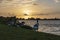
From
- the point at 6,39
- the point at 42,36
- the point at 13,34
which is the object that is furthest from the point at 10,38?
the point at 42,36

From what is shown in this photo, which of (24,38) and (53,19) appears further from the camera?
(53,19)

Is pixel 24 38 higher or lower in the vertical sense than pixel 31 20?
higher

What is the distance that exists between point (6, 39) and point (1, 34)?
646 mm

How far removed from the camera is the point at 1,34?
6469 millimetres

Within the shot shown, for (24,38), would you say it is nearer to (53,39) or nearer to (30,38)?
(30,38)

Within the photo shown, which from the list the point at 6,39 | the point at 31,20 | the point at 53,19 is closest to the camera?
the point at 6,39

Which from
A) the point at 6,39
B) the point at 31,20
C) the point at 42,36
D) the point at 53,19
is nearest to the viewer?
the point at 6,39

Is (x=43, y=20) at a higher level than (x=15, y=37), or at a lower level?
lower

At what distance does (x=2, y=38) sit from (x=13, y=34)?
65cm

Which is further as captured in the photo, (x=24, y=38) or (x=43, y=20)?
(x=43, y=20)

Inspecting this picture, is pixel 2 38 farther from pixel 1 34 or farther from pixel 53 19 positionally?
pixel 53 19

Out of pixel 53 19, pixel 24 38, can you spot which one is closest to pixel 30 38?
pixel 24 38

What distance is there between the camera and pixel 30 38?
19.7 feet

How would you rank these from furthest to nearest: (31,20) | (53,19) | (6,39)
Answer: (53,19), (31,20), (6,39)
